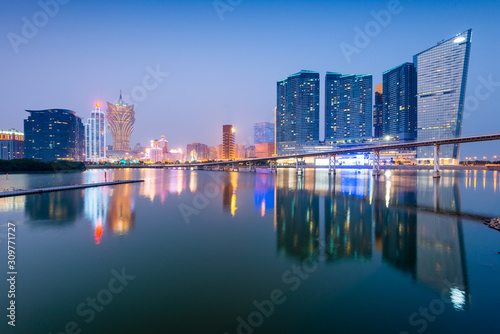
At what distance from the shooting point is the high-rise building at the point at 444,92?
168m

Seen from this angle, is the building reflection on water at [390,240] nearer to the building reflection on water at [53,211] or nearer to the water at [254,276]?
the water at [254,276]

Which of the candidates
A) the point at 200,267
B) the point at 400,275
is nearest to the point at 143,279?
the point at 200,267

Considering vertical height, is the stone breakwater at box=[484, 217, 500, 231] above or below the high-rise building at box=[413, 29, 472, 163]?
below

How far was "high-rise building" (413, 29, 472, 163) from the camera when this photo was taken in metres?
168

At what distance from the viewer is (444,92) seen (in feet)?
575

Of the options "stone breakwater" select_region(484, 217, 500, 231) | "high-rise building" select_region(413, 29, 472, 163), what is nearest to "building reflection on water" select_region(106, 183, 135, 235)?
"stone breakwater" select_region(484, 217, 500, 231)

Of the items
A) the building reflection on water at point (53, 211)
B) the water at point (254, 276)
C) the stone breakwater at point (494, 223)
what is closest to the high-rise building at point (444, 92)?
the stone breakwater at point (494, 223)

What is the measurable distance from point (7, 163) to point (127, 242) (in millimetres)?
121619

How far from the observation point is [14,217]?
1908 cm

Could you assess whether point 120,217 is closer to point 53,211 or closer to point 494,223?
point 53,211

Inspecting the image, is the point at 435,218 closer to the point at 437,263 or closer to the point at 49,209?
the point at 437,263

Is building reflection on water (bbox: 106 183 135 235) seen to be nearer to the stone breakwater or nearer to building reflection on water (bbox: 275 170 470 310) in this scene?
building reflection on water (bbox: 275 170 470 310)

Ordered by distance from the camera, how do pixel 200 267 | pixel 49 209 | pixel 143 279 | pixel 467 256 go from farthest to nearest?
pixel 49 209 → pixel 467 256 → pixel 200 267 → pixel 143 279

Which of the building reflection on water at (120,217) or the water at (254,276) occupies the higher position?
the building reflection on water at (120,217)
